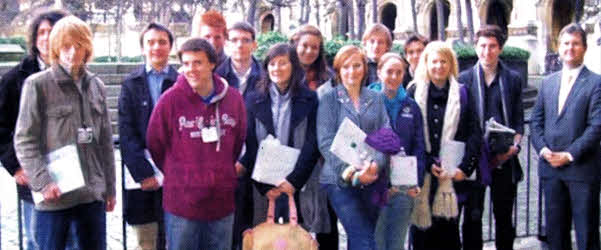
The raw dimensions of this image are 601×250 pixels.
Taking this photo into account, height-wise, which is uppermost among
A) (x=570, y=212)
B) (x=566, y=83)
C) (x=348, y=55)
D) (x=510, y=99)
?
(x=348, y=55)

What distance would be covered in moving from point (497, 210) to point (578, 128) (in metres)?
0.88

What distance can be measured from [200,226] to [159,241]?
851 millimetres

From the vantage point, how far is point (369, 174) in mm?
4750

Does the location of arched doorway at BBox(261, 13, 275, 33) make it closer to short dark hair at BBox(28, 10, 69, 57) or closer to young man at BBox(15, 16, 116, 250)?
short dark hair at BBox(28, 10, 69, 57)

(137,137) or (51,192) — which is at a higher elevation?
(137,137)

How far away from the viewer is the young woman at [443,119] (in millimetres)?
5371

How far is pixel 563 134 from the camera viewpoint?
5.48 m

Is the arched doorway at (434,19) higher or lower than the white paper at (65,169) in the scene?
higher

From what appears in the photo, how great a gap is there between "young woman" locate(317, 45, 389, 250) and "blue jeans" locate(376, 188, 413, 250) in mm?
242

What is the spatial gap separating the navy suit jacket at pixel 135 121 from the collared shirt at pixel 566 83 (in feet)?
9.80

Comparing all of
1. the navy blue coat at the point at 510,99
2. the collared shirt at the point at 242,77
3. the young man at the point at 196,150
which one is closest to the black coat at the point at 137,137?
the young man at the point at 196,150

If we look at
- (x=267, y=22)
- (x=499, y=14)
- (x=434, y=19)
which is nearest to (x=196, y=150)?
(x=499, y=14)

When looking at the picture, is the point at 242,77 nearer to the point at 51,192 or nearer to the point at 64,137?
the point at 64,137

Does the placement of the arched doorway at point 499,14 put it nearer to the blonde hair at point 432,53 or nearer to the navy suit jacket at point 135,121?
the blonde hair at point 432,53
